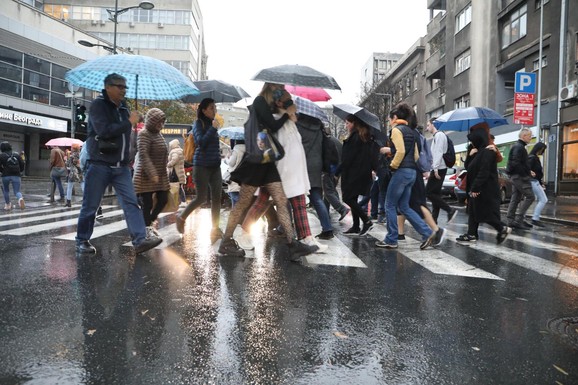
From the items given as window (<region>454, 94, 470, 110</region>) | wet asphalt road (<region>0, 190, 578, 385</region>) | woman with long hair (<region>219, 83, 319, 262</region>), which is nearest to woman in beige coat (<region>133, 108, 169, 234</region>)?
wet asphalt road (<region>0, 190, 578, 385</region>)

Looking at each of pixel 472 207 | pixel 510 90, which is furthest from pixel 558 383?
pixel 510 90

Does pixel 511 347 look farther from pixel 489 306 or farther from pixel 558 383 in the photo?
pixel 489 306

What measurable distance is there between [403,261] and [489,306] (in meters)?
1.82

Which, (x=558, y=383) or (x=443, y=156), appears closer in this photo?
(x=558, y=383)

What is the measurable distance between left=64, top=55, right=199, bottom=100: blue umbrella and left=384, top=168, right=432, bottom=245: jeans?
292 cm

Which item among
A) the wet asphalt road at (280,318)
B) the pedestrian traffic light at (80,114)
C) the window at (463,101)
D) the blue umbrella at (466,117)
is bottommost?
the wet asphalt road at (280,318)

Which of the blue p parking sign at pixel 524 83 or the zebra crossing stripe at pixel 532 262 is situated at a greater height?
the blue p parking sign at pixel 524 83

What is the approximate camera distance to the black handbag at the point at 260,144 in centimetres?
502

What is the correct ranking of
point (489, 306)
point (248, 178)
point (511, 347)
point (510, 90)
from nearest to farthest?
point (511, 347)
point (489, 306)
point (248, 178)
point (510, 90)

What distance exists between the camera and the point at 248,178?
5152mm

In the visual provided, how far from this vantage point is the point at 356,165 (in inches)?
298

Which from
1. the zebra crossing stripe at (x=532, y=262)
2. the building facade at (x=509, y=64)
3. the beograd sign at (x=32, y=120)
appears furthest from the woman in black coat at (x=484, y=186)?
the beograd sign at (x=32, y=120)

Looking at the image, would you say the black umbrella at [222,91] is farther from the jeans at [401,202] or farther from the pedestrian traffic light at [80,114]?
the pedestrian traffic light at [80,114]

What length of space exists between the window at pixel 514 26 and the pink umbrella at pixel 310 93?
21.1 meters
